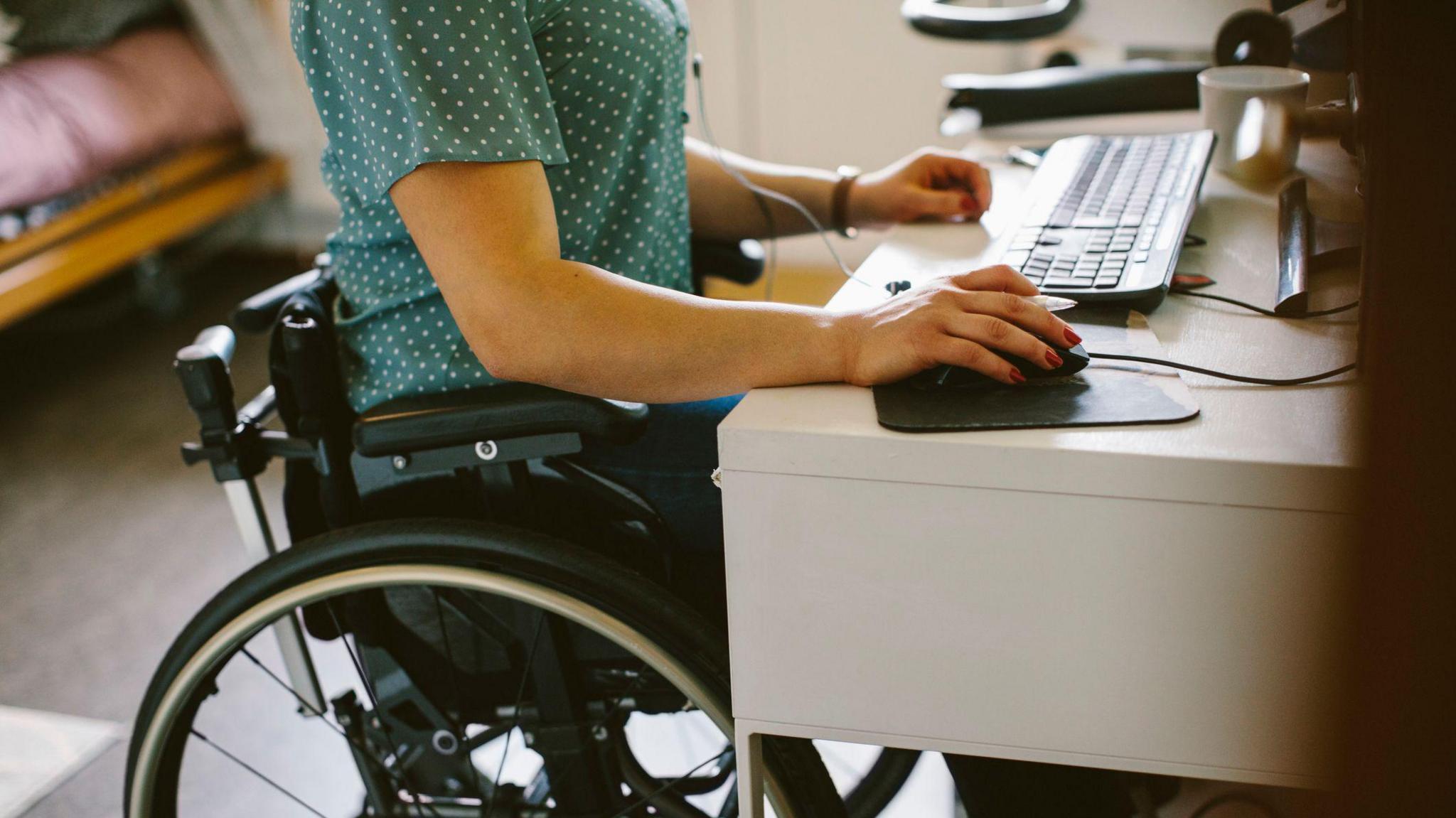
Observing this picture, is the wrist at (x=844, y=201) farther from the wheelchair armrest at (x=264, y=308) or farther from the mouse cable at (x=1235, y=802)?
the mouse cable at (x=1235, y=802)

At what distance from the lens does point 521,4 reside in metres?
0.75

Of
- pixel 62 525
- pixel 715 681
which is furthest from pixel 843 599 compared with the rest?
pixel 62 525

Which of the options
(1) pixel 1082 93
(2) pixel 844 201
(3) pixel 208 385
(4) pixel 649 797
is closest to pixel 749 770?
(4) pixel 649 797

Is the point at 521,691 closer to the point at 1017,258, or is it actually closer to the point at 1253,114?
the point at 1017,258

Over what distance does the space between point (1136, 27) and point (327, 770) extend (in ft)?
4.95

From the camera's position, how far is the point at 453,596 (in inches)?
34.6

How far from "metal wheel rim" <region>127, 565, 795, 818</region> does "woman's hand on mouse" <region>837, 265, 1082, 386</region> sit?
9.6 inches

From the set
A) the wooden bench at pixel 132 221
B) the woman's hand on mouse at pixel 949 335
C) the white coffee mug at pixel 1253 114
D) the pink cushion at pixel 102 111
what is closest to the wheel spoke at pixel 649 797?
the woman's hand on mouse at pixel 949 335

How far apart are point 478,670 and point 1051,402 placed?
1.69ft

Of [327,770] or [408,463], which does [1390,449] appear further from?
[327,770]

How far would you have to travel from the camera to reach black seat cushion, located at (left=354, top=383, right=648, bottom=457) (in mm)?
741

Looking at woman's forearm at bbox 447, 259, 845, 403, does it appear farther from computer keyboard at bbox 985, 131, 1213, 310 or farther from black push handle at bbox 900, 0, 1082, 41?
black push handle at bbox 900, 0, 1082, 41

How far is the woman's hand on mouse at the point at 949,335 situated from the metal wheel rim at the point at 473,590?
0.24m

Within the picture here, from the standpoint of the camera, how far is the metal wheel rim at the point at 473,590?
78 cm
